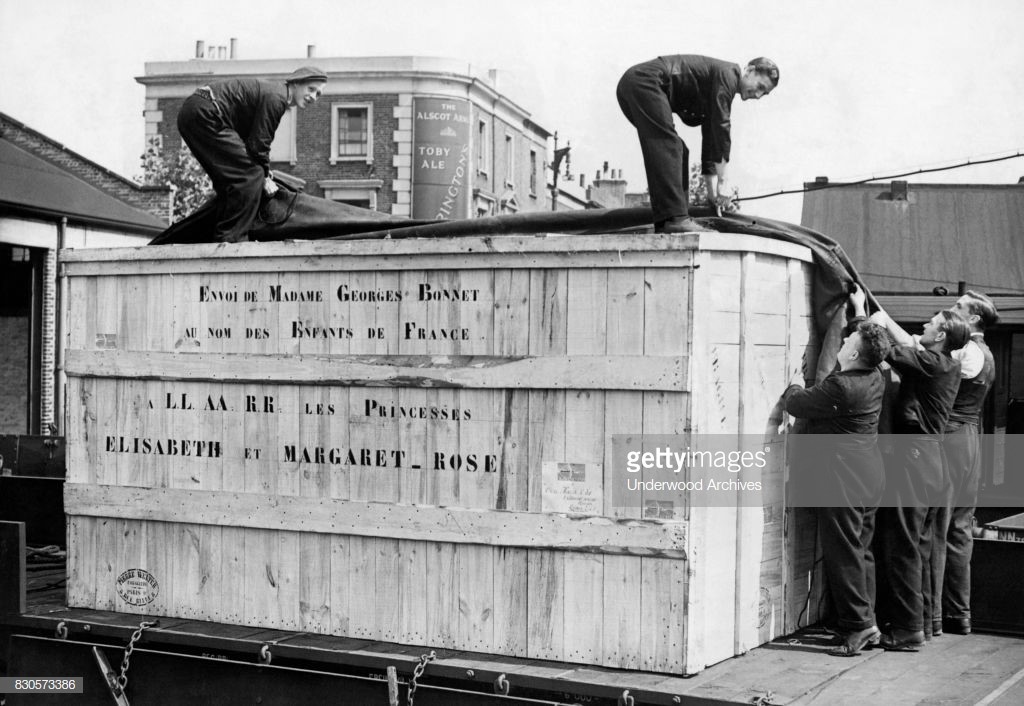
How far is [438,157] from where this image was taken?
41.2 metres

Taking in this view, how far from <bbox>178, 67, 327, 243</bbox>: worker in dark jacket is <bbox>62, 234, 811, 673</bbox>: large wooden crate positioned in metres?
0.46

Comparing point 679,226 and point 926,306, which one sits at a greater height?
point 679,226

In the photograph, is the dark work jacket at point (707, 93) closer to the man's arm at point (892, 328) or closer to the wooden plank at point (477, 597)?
the man's arm at point (892, 328)

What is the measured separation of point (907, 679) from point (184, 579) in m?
3.38

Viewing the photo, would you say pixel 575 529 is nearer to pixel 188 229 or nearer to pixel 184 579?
pixel 184 579

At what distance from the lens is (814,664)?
5.32 metres

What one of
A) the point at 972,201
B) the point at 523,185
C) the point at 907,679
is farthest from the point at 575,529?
the point at 523,185

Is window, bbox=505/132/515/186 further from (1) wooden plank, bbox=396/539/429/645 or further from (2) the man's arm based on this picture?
(1) wooden plank, bbox=396/539/429/645

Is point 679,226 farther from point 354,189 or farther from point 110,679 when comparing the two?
point 354,189

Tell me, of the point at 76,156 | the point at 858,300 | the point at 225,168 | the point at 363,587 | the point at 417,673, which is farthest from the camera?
the point at 76,156

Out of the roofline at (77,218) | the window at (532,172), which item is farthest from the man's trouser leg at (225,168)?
the window at (532,172)

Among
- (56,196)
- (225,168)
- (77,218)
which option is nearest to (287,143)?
(56,196)

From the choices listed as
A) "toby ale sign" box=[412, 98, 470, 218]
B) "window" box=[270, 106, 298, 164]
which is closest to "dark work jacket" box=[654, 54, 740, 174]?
"toby ale sign" box=[412, 98, 470, 218]

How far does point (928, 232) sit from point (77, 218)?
1394 centimetres
